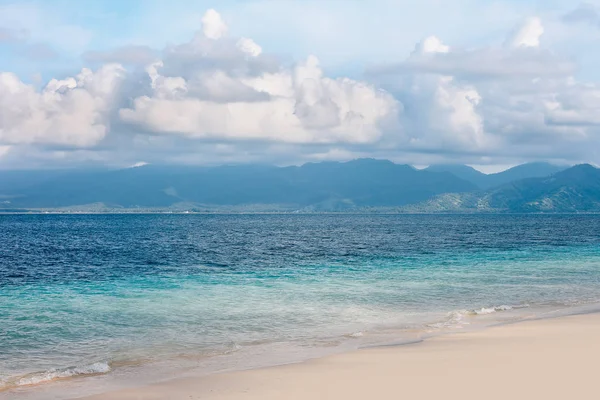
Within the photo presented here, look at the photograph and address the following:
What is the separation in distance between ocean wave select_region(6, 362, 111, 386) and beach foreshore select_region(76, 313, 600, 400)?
135 inches

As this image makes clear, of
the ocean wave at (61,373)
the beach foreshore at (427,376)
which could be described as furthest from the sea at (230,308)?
the beach foreshore at (427,376)

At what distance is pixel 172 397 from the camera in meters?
19.7

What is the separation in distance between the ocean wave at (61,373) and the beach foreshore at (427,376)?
11.2ft

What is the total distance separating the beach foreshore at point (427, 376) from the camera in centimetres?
1922

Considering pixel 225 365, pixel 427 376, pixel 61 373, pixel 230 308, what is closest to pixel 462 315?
pixel 230 308

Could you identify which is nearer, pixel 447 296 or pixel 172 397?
pixel 172 397

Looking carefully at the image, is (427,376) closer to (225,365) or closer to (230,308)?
(225,365)

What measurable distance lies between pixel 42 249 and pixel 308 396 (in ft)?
284

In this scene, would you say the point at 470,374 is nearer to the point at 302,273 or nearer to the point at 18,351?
the point at 18,351

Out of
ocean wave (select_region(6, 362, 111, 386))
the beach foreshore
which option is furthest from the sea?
the beach foreshore

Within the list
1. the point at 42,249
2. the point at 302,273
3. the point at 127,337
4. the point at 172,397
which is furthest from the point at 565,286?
the point at 42,249

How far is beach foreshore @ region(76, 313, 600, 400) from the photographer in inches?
757

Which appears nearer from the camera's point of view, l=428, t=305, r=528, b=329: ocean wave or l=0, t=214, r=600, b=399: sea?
l=0, t=214, r=600, b=399: sea

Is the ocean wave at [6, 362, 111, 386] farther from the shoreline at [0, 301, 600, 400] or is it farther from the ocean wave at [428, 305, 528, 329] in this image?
the ocean wave at [428, 305, 528, 329]
